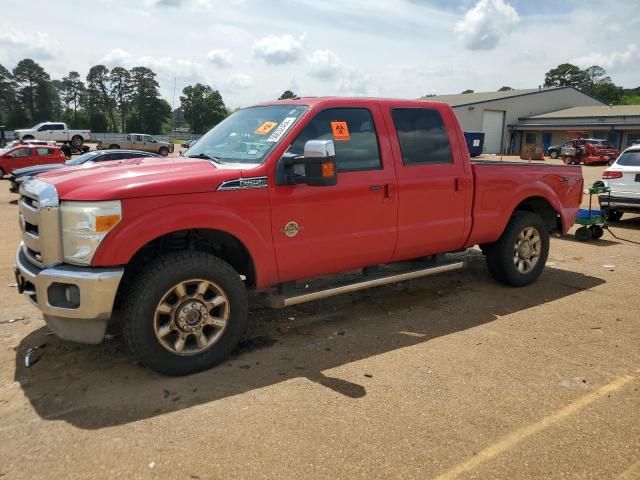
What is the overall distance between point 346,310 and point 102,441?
107 inches

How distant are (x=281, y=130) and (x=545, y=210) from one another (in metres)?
3.72

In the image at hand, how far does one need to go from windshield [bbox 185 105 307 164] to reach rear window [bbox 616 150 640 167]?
9078mm

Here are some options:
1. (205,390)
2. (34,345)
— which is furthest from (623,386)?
(34,345)

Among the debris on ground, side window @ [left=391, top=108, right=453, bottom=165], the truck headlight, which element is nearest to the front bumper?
the truck headlight

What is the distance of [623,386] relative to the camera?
3551mm

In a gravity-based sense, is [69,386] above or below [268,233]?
below

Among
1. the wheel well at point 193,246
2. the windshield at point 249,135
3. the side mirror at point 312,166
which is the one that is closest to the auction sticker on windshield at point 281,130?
the windshield at point 249,135

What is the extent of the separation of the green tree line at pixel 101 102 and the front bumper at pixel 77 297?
86.5 meters

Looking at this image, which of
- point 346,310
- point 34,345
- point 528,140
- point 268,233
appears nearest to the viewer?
point 268,233

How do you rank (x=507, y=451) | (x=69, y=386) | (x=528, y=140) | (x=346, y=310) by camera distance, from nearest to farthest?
(x=507, y=451) → (x=69, y=386) → (x=346, y=310) → (x=528, y=140)

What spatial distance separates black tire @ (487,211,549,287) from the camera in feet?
18.6

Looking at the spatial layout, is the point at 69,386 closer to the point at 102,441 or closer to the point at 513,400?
the point at 102,441

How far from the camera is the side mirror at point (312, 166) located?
3635 mm

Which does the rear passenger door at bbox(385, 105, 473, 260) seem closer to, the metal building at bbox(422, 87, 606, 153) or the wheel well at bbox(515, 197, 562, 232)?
the wheel well at bbox(515, 197, 562, 232)
